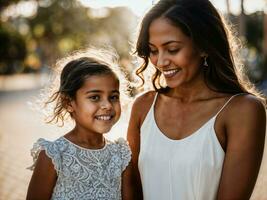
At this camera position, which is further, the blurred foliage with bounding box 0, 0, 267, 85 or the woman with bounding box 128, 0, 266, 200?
the blurred foliage with bounding box 0, 0, 267, 85

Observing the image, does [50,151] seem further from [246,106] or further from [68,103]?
[246,106]

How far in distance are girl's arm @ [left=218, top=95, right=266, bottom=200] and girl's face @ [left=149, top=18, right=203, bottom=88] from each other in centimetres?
37

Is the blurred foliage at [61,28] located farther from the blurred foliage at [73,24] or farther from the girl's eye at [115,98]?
the girl's eye at [115,98]

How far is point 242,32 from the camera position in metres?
13.9

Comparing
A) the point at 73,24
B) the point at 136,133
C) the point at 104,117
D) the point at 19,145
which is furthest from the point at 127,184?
the point at 73,24

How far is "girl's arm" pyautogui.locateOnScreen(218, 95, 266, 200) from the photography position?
289cm

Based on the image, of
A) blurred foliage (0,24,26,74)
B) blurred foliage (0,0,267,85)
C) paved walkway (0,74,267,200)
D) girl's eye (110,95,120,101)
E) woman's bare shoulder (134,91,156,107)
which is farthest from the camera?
blurred foliage (0,24,26,74)

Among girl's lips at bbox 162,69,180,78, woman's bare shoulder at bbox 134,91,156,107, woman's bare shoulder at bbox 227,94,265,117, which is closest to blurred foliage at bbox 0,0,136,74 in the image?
woman's bare shoulder at bbox 134,91,156,107

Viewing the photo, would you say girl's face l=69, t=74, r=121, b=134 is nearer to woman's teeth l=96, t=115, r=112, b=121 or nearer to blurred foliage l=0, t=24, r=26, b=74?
woman's teeth l=96, t=115, r=112, b=121

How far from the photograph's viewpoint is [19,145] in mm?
10641

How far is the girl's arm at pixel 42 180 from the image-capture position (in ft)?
9.95

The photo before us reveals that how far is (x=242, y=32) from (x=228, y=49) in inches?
432

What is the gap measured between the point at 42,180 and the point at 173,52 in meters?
1.01

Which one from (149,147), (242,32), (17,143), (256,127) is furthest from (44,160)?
(242,32)
